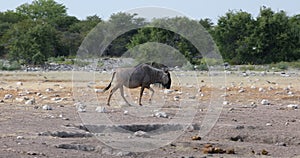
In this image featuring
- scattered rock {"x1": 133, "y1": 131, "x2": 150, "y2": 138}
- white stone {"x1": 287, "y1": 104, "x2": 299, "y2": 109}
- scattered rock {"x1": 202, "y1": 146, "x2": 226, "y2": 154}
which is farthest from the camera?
white stone {"x1": 287, "y1": 104, "x2": 299, "y2": 109}

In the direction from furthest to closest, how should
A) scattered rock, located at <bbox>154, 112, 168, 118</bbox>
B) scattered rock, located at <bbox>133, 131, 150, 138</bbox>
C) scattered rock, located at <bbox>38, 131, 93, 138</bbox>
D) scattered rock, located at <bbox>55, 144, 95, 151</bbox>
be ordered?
1. scattered rock, located at <bbox>154, 112, 168, 118</bbox>
2. scattered rock, located at <bbox>133, 131, 150, 138</bbox>
3. scattered rock, located at <bbox>38, 131, 93, 138</bbox>
4. scattered rock, located at <bbox>55, 144, 95, 151</bbox>

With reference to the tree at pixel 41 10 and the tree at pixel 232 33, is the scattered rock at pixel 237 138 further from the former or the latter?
the tree at pixel 41 10

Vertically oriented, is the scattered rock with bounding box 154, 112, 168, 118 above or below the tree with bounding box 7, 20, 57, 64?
below

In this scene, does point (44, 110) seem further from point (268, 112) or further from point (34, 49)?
point (34, 49)

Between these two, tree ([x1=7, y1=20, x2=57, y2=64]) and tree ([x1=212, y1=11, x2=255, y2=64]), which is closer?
tree ([x1=7, y1=20, x2=57, y2=64])

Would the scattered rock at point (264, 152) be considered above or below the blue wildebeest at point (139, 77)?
below

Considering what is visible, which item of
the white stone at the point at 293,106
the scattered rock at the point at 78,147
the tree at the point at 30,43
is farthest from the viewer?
the tree at the point at 30,43

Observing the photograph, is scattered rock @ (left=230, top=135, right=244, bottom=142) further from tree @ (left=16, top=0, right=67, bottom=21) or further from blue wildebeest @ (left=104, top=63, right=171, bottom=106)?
tree @ (left=16, top=0, right=67, bottom=21)

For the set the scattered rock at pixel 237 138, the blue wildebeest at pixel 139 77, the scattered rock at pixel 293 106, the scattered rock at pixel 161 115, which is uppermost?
the blue wildebeest at pixel 139 77

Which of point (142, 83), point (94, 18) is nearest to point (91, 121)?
point (142, 83)

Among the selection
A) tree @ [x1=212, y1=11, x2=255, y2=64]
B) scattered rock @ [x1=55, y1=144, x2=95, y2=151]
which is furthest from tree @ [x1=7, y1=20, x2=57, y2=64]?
scattered rock @ [x1=55, y1=144, x2=95, y2=151]

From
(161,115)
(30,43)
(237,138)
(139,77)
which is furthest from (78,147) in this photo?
(30,43)

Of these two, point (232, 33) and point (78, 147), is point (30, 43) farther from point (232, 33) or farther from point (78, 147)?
point (78, 147)

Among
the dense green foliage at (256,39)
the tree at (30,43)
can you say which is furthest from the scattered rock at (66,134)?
the dense green foliage at (256,39)
